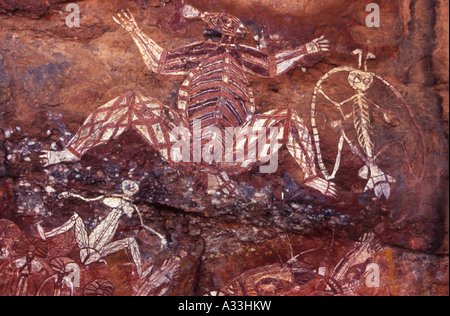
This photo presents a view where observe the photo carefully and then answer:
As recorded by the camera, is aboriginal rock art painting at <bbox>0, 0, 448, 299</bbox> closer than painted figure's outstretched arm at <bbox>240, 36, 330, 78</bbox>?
Yes

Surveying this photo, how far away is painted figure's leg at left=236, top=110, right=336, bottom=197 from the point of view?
2.76 m

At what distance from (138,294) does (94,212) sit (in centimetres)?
60

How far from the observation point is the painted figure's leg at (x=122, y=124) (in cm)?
269

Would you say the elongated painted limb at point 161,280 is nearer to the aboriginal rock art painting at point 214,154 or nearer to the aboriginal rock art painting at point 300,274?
the aboriginal rock art painting at point 214,154

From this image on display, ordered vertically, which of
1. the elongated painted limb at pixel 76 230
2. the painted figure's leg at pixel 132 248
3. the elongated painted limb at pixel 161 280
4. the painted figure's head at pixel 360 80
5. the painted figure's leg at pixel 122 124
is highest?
the painted figure's head at pixel 360 80

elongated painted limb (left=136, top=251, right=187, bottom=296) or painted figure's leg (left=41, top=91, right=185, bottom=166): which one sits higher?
painted figure's leg (left=41, top=91, right=185, bottom=166)

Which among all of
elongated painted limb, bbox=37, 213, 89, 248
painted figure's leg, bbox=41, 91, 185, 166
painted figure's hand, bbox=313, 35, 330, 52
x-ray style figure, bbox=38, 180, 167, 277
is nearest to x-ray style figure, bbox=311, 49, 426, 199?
painted figure's hand, bbox=313, 35, 330, 52

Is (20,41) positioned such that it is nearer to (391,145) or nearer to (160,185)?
(160,185)

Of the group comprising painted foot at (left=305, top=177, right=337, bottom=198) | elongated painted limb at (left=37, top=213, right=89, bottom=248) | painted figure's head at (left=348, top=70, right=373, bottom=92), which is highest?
painted figure's head at (left=348, top=70, right=373, bottom=92)

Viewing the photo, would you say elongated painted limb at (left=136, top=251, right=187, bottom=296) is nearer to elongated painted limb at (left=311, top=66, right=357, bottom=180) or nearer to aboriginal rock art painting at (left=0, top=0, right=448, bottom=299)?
aboriginal rock art painting at (left=0, top=0, right=448, bottom=299)

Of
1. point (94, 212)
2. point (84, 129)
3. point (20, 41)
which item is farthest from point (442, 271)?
point (20, 41)

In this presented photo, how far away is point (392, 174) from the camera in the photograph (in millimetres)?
2801

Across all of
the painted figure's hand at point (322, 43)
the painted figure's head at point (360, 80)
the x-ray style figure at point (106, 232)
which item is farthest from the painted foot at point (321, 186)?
the x-ray style figure at point (106, 232)

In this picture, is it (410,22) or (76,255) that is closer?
(76,255)
